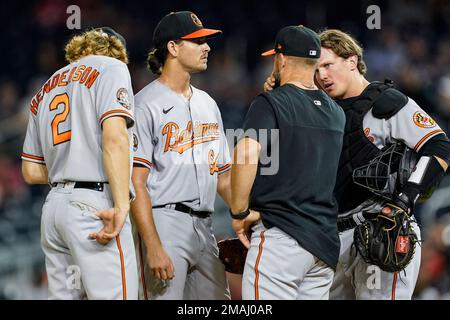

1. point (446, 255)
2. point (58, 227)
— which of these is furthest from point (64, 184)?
point (446, 255)

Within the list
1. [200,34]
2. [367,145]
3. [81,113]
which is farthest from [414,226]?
[81,113]

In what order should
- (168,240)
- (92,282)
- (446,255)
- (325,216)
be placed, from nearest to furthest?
(92,282) < (325,216) < (168,240) < (446,255)

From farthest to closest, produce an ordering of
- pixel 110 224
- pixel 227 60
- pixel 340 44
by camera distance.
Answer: pixel 227 60 < pixel 340 44 < pixel 110 224

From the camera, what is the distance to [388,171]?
10.6 ft

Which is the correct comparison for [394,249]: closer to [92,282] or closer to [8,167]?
[92,282]

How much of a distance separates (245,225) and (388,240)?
66cm

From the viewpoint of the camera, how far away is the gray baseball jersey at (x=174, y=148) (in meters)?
3.30

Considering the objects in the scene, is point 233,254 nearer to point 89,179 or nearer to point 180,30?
point 89,179

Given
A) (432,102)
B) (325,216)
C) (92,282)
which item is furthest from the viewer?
(432,102)

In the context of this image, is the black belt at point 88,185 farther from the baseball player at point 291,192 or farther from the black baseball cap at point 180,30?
the black baseball cap at point 180,30

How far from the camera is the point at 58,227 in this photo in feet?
9.21

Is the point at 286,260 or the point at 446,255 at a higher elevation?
the point at 286,260

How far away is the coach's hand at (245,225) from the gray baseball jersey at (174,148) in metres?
0.40
